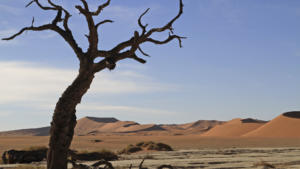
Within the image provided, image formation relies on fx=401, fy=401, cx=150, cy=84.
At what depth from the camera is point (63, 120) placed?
7.41 meters

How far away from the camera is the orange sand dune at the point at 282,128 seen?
56.2 metres

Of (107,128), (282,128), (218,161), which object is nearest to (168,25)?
(218,161)

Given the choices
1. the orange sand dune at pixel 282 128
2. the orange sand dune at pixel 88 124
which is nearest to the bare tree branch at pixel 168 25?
the orange sand dune at pixel 282 128

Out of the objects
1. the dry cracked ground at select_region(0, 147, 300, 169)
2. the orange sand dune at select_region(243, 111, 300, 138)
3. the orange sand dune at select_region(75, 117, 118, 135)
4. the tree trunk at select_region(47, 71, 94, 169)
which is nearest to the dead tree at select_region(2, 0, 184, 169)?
the tree trunk at select_region(47, 71, 94, 169)

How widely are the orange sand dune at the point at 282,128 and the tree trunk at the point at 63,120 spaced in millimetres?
51111

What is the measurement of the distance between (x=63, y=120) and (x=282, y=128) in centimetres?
5653

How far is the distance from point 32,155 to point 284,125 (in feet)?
161

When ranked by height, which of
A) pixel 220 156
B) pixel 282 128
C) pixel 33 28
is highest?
pixel 33 28

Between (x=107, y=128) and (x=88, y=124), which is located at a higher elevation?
(x=88, y=124)

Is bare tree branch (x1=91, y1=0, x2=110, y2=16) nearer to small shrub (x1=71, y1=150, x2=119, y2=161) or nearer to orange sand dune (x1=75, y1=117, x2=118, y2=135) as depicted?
small shrub (x1=71, y1=150, x2=119, y2=161)

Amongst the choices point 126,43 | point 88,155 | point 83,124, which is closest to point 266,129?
point 88,155

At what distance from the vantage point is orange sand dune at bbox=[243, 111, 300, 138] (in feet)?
184

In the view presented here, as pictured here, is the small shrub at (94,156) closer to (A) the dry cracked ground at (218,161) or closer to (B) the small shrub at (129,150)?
(A) the dry cracked ground at (218,161)

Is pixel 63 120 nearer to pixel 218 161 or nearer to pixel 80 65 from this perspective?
pixel 80 65
